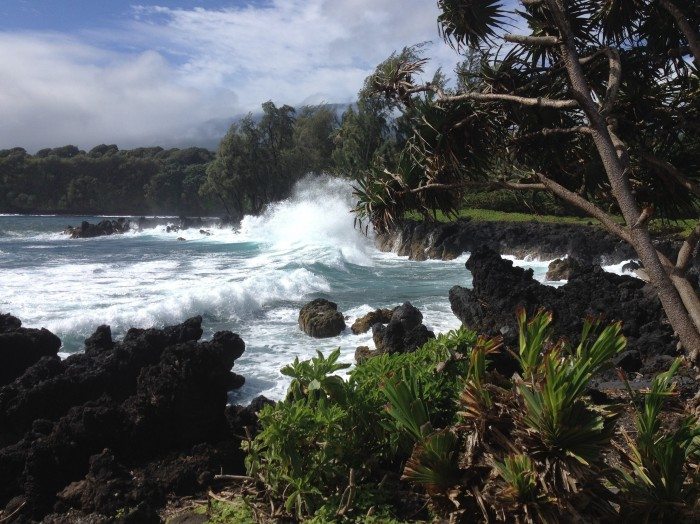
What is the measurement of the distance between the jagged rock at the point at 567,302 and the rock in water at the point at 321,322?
2.60 metres

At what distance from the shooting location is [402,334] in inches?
409

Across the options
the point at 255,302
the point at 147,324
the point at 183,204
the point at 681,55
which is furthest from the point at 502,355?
the point at 183,204

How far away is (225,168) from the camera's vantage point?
5072 centimetres

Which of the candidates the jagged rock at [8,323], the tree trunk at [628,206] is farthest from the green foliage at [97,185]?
the tree trunk at [628,206]

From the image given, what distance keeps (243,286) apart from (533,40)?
534 inches

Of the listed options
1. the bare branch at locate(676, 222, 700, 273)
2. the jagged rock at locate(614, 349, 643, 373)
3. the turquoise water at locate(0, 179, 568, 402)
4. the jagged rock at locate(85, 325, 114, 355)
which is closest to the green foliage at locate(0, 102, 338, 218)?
the turquoise water at locate(0, 179, 568, 402)

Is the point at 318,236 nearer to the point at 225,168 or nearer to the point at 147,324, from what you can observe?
the point at 225,168

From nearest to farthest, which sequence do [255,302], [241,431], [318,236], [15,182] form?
[241,431] → [255,302] → [318,236] → [15,182]

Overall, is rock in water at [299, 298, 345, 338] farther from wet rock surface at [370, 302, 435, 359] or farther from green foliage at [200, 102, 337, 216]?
green foliage at [200, 102, 337, 216]

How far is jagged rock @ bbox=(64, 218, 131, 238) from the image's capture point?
4822cm

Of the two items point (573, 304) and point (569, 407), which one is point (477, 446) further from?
point (573, 304)

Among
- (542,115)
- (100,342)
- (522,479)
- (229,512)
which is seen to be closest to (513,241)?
(100,342)

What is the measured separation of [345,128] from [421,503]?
132 ft

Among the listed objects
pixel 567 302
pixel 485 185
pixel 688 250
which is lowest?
pixel 567 302
